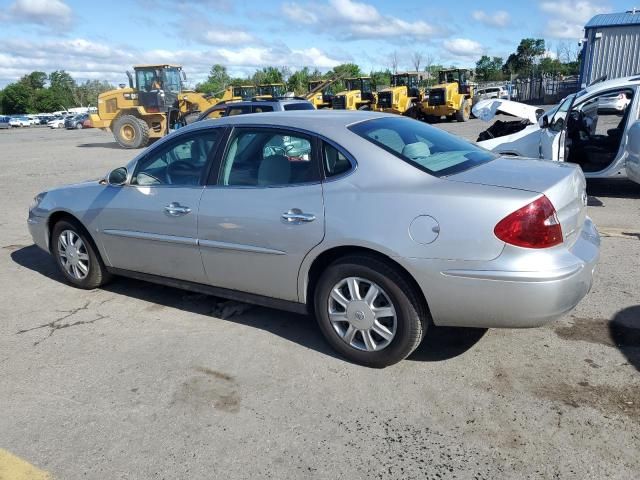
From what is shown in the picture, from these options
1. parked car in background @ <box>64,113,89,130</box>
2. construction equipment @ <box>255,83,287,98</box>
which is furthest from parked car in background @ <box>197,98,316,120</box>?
parked car in background @ <box>64,113,89,130</box>

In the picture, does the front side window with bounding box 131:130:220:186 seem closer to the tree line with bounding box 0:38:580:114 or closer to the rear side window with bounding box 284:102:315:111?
the rear side window with bounding box 284:102:315:111

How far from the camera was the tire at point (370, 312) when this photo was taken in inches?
124

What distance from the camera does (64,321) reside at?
14.3 ft

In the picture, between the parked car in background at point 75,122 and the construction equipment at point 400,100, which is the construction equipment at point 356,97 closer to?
the construction equipment at point 400,100

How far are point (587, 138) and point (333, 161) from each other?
259 inches

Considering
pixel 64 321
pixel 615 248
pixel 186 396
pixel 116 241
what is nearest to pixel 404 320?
pixel 186 396

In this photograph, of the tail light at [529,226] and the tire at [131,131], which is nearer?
the tail light at [529,226]

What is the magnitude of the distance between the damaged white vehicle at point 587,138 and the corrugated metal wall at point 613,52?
13709mm

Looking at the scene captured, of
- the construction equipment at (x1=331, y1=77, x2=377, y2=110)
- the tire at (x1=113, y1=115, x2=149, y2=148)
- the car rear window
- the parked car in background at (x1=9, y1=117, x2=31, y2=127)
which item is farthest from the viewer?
the parked car in background at (x1=9, y1=117, x2=31, y2=127)

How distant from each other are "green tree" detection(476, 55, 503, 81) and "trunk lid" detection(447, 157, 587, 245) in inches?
3043

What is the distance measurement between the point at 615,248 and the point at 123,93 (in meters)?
20.4

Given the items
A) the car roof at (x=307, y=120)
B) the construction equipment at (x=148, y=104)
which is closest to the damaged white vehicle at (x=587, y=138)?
the car roof at (x=307, y=120)

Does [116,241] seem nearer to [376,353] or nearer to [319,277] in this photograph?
[319,277]

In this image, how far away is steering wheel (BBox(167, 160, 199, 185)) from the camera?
13.3ft
